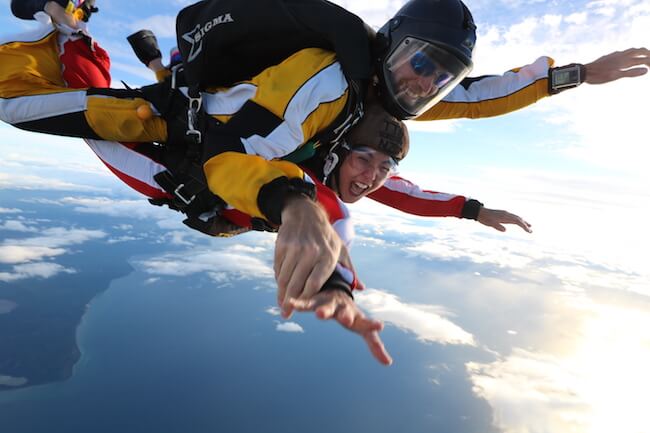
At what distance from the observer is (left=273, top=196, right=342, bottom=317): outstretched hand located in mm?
646

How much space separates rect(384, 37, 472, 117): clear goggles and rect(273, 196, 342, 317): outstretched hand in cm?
143

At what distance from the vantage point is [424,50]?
1.76 metres

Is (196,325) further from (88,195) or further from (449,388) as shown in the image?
(88,195)

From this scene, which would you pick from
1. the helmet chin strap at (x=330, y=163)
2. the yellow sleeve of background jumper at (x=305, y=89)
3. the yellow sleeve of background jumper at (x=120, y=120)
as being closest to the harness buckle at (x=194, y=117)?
the yellow sleeve of background jumper at (x=120, y=120)

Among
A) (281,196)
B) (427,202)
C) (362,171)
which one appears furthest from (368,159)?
(281,196)

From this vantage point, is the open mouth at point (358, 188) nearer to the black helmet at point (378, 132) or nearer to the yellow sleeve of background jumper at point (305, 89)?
the black helmet at point (378, 132)

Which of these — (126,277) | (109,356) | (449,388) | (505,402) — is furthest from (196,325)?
(505,402)

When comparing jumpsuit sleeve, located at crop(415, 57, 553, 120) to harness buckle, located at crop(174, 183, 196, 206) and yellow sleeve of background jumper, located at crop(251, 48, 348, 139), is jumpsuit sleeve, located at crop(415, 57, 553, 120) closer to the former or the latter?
yellow sleeve of background jumper, located at crop(251, 48, 348, 139)

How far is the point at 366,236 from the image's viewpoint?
120 m

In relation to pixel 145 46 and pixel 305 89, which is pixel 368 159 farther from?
pixel 145 46

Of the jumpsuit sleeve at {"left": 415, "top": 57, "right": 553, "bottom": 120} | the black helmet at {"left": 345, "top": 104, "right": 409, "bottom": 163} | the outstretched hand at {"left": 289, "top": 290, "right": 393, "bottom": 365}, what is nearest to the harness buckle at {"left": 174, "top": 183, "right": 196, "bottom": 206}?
the black helmet at {"left": 345, "top": 104, "right": 409, "bottom": 163}

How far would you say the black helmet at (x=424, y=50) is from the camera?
1.75m

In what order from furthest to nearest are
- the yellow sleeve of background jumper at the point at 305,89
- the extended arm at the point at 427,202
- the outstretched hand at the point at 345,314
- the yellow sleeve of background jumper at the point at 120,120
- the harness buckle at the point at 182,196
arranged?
the extended arm at the point at 427,202
the harness buckle at the point at 182,196
the yellow sleeve of background jumper at the point at 120,120
the yellow sleeve of background jumper at the point at 305,89
the outstretched hand at the point at 345,314

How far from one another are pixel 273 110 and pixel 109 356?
5022cm
